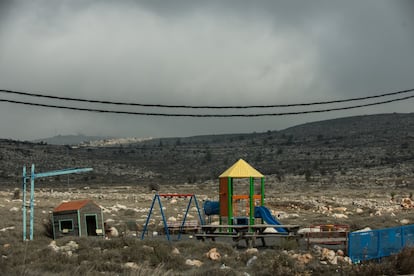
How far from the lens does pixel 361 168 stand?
77.1 m

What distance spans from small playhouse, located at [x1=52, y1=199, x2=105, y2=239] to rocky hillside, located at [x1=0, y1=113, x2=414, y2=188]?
157ft

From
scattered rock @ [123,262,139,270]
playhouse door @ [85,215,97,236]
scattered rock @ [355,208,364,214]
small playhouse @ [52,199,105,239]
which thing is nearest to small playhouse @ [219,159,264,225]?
small playhouse @ [52,199,105,239]

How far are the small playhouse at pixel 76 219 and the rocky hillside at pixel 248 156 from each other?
48.0 meters

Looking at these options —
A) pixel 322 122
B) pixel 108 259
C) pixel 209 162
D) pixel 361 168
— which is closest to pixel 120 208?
pixel 108 259

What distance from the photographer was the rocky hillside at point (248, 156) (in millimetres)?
78938

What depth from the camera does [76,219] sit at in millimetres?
23000

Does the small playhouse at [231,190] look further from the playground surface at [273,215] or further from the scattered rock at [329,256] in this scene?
the scattered rock at [329,256]

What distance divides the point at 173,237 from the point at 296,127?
369ft

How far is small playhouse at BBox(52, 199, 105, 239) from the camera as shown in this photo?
75.4 ft

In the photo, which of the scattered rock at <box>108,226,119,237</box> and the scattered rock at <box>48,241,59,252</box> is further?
the scattered rock at <box>108,226,119,237</box>

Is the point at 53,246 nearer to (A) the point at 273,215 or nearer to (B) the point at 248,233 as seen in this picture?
(B) the point at 248,233

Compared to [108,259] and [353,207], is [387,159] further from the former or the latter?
[108,259]

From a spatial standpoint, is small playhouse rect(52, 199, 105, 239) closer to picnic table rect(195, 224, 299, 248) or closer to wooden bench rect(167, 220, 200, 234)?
wooden bench rect(167, 220, 200, 234)

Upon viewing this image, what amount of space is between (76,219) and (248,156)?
250 feet
